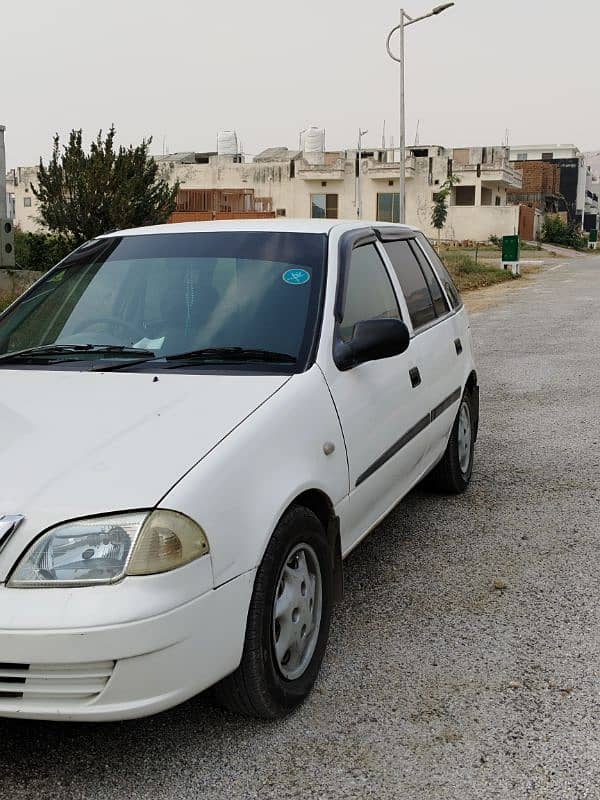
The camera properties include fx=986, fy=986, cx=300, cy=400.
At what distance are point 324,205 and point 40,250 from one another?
5428 centimetres

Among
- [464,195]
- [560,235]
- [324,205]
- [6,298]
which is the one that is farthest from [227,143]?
[6,298]

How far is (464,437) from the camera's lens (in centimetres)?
609

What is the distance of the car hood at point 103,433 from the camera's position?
275 centimetres

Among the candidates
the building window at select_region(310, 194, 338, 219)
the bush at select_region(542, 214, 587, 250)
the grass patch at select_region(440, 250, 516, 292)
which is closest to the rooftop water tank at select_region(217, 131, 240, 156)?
the building window at select_region(310, 194, 338, 219)

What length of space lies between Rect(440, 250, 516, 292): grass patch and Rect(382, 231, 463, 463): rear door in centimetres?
1939

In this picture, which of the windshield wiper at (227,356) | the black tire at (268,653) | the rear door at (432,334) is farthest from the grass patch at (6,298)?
the black tire at (268,653)

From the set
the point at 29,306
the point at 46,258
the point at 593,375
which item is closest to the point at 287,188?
the point at 46,258

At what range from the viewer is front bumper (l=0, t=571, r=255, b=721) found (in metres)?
2.60

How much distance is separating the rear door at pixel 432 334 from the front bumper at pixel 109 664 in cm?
239

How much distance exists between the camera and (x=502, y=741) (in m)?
3.14

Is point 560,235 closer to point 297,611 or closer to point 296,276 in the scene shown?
point 296,276

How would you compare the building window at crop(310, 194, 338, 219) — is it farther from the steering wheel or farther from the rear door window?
the steering wheel

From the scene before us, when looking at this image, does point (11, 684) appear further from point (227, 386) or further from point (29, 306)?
point (29, 306)

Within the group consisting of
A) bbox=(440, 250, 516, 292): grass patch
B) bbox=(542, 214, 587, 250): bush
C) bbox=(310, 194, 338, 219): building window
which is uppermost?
bbox=(440, 250, 516, 292): grass patch
